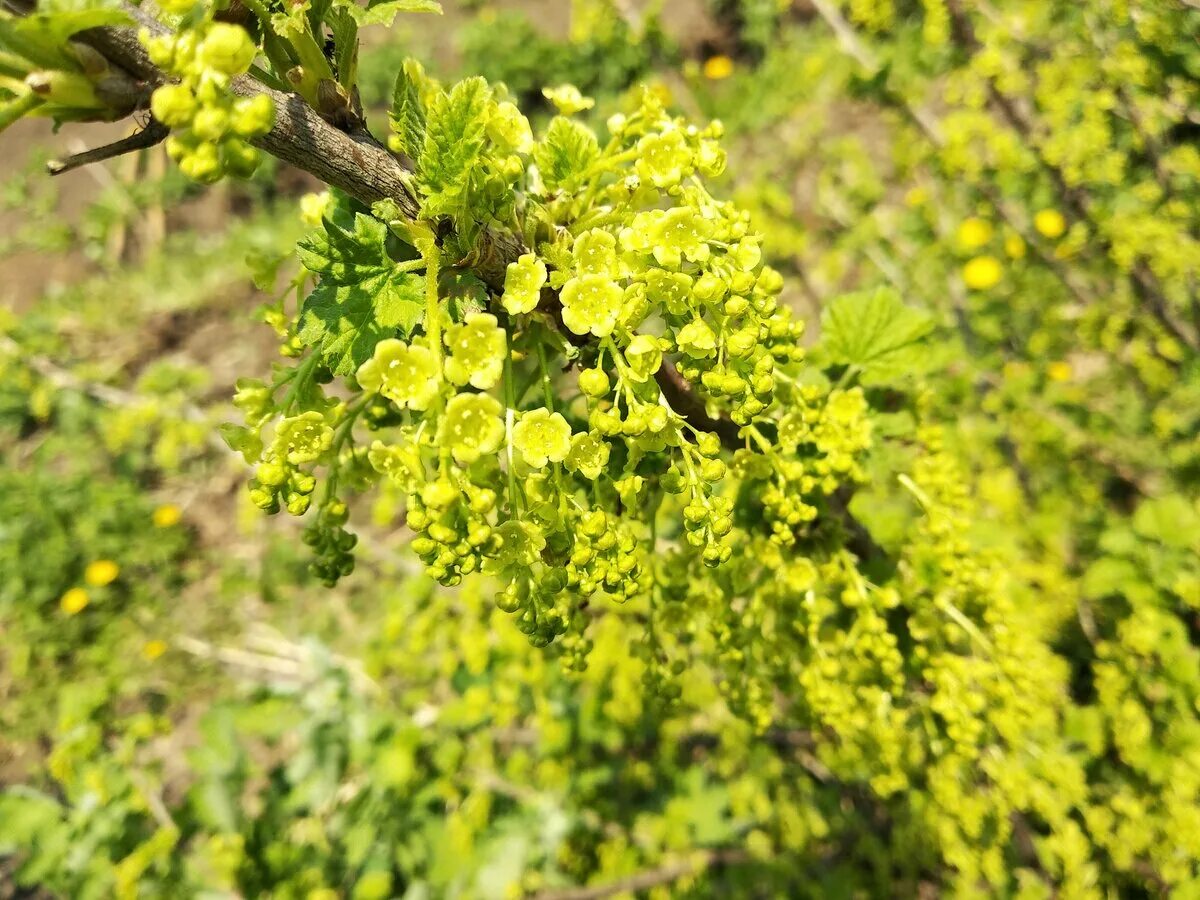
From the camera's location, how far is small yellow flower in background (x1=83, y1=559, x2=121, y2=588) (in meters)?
5.39

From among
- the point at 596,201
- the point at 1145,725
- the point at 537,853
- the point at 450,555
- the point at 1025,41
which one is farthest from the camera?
the point at 1025,41

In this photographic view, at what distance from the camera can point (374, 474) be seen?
1411 millimetres

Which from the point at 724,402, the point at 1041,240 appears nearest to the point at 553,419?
the point at 724,402

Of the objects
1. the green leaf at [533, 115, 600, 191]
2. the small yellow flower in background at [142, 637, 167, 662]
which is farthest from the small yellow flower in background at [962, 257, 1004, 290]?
the small yellow flower in background at [142, 637, 167, 662]

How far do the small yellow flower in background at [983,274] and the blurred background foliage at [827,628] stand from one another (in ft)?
0.07

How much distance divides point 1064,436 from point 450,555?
3.66 m

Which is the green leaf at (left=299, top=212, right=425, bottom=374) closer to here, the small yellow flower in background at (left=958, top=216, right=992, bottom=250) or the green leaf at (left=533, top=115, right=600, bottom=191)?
the green leaf at (left=533, top=115, right=600, bottom=191)

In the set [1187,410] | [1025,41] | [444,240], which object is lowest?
[1187,410]

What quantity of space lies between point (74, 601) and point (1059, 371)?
22.1ft

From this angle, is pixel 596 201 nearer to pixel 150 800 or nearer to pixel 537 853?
pixel 537 853

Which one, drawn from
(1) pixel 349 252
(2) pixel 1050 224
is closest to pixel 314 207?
(1) pixel 349 252

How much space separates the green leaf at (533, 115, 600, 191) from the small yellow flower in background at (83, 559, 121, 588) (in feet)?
18.3

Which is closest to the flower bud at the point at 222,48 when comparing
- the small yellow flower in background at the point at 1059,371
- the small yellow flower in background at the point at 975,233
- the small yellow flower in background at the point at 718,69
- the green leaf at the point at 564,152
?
the green leaf at the point at 564,152

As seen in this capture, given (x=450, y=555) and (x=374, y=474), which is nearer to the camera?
(x=450, y=555)
